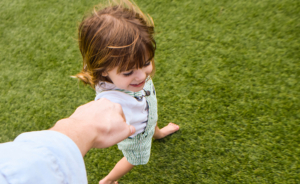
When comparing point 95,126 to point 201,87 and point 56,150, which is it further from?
point 201,87

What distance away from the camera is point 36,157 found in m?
0.51

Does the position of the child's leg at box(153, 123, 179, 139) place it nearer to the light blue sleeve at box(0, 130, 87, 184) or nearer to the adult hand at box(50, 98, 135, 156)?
the adult hand at box(50, 98, 135, 156)

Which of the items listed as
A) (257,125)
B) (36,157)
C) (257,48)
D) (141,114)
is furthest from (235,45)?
(36,157)

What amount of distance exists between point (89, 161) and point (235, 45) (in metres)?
1.95

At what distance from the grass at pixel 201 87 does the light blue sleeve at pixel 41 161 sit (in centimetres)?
138

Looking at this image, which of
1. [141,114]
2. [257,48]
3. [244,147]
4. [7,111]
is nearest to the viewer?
[141,114]

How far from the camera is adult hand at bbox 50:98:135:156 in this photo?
0.67 metres

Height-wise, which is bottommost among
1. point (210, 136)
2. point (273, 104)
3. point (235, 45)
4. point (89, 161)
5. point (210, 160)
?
point (89, 161)

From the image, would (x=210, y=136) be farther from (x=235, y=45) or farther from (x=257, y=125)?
(x=235, y=45)

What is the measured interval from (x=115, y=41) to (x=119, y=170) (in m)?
1.05

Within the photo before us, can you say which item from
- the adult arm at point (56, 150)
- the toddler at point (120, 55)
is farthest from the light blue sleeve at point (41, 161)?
the toddler at point (120, 55)

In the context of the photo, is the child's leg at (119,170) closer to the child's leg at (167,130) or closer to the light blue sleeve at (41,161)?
the child's leg at (167,130)

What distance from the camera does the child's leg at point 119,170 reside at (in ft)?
5.05

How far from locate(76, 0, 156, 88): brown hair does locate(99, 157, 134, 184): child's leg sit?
776mm
